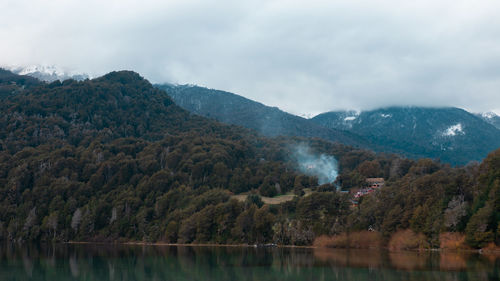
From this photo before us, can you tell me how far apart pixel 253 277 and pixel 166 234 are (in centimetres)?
8090

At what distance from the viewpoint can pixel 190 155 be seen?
17475 centimetres

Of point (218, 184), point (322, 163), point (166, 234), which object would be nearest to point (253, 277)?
point (166, 234)

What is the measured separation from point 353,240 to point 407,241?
39.4ft

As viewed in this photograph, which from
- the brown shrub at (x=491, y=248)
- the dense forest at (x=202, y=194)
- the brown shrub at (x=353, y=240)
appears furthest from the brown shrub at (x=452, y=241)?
the brown shrub at (x=353, y=240)

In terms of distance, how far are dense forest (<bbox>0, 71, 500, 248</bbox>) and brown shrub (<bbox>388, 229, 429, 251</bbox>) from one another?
2.10ft

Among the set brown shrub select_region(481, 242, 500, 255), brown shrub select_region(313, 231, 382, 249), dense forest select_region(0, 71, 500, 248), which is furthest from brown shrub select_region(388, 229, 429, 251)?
brown shrub select_region(481, 242, 500, 255)

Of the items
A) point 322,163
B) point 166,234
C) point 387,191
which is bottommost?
point 166,234

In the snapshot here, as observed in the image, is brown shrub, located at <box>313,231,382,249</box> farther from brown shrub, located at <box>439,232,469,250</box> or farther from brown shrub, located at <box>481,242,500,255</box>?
brown shrub, located at <box>481,242,500,255</box>

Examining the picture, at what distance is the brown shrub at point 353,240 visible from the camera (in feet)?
322

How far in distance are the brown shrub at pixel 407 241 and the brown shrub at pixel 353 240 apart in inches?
147

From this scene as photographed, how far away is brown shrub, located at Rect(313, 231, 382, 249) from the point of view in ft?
322

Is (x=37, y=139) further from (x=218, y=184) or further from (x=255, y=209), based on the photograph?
(x=255, y=209)

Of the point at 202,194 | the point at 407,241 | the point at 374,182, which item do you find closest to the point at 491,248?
the point at 407,241

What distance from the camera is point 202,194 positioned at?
137500 mm
